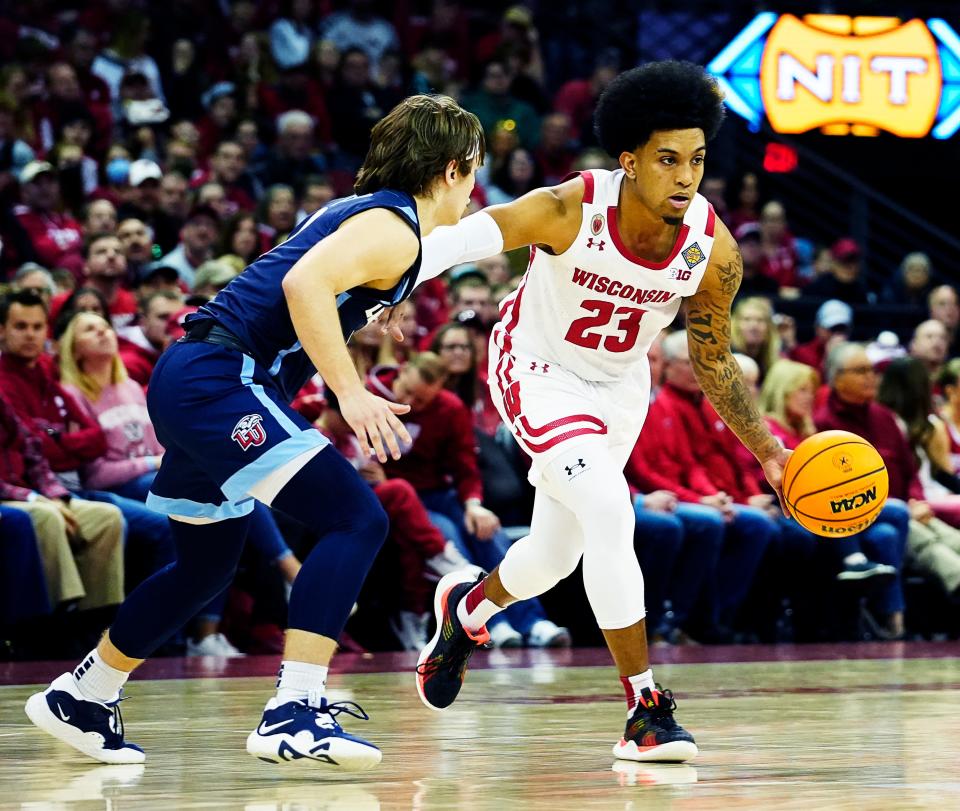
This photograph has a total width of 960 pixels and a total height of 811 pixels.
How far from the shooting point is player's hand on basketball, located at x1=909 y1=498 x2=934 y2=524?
10.7 metres

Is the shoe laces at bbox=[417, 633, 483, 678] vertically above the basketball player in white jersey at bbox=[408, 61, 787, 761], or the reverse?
the basketball player in white jersey at bbox=[408, 61, 787, 761]

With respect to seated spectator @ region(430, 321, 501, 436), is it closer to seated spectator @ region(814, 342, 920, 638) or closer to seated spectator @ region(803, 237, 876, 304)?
seated spectator @ region(814, 342, 920, 638)

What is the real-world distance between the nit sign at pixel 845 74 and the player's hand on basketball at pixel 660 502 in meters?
7.19

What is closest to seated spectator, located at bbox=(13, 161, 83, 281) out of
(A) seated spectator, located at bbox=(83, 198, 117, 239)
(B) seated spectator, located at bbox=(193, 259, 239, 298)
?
(A) seated spectator, located at bbox=(83, 198, 117, 239)

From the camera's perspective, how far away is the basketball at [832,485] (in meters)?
5.32

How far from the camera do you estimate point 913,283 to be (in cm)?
1488

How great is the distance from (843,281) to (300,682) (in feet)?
36.4

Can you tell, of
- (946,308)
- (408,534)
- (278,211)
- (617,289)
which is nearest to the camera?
(617,289)

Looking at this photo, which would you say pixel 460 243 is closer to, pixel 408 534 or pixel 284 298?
pixel 284 298

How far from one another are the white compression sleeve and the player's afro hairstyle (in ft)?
1.63

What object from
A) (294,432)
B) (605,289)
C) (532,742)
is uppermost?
(605,289)

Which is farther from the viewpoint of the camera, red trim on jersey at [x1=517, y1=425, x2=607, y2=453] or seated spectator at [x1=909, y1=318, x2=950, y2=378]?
seated spectator at [x1=909, y1=318, x2=950, y2=378]

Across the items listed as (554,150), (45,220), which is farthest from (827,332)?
(45,220)

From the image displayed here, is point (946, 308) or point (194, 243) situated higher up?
point (194, 243)
